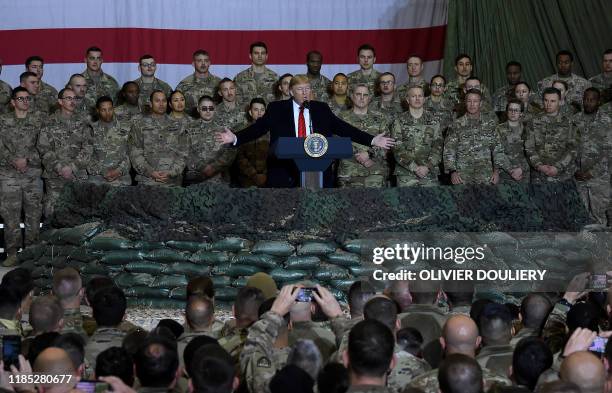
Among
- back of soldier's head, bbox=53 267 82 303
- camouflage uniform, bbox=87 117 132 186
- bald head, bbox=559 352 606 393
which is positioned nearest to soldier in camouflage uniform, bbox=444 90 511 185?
camouflage uniform, bbox=87 117 132 186

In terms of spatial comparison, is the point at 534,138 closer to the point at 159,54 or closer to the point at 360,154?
the point at 360,154

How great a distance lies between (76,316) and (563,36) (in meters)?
7.67

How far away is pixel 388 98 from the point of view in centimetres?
1034

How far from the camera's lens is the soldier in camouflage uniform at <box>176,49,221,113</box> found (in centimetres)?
1055

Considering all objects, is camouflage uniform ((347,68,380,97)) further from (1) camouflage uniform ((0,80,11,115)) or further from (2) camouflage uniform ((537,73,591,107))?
(1) camouflage uniform ((0,80,11,115))

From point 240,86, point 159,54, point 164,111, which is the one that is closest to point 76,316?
point 164,111

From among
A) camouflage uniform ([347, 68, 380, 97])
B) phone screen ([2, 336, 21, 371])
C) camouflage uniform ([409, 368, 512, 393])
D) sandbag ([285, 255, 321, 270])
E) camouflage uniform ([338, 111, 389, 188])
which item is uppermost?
camouflage uniform ([347, 68, 380, 97])

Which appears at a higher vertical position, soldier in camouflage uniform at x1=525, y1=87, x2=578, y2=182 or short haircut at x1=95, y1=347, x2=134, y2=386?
soldier in camouflage uniform at x1=525, y1=87, x2=578, y2=182

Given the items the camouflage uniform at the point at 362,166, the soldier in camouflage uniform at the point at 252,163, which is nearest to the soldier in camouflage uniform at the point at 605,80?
the camouflage uniform at the point at 362,166

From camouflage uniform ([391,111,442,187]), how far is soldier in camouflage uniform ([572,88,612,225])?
1.64 meters

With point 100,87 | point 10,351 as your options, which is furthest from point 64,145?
point 10,351

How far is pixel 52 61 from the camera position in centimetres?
1177

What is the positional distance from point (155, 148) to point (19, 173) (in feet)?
4.57

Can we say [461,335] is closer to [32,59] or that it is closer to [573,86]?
[573,86]
